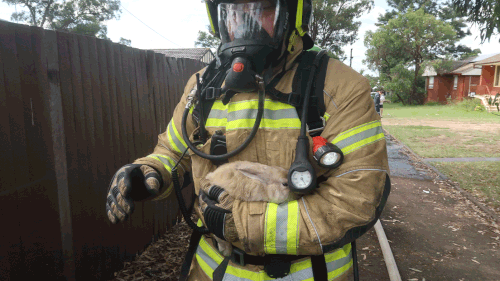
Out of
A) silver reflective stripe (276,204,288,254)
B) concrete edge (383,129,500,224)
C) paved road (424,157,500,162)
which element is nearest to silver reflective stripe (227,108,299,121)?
silver reflective stripe (276,204,288,254)

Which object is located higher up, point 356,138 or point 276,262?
point 356,138

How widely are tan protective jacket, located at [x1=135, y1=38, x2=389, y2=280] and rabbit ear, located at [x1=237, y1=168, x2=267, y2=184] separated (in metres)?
0.12

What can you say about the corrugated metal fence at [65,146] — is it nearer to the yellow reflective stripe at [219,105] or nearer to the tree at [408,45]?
the yellow reflective stripe at [219,105]

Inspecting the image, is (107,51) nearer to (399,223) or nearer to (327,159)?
(327,159)

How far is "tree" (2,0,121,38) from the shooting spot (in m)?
34.8

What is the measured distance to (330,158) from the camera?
1.47 meters

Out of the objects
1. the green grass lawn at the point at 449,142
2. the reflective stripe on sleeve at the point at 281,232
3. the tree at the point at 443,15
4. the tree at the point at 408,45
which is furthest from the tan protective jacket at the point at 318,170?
the tree at the point at 443,15

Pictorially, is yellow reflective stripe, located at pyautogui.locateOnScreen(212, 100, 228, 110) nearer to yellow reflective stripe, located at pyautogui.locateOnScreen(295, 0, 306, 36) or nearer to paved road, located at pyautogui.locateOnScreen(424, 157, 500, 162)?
yellow reflective stripe, located at pyautogui.locateOnScreen(295, 0, 306, 36)

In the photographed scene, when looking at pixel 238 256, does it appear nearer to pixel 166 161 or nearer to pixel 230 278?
pixel 230 278

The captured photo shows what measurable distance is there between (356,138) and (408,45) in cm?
4088

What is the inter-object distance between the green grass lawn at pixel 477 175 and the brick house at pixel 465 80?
26.8 metres

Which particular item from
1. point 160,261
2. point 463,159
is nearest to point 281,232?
point 160,261

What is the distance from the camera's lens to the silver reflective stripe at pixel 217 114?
183 centimetres

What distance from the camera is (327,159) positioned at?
1.47 meters
